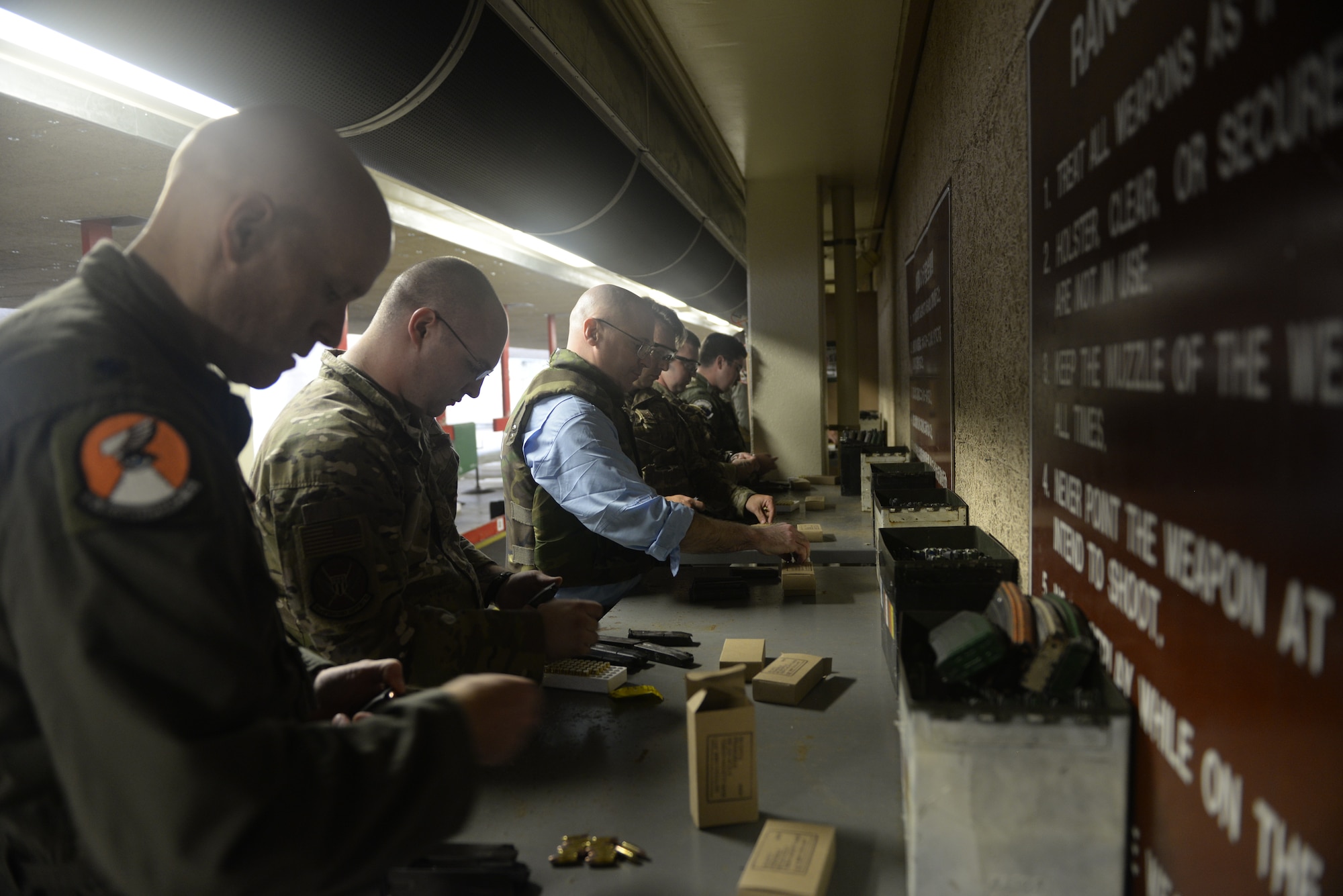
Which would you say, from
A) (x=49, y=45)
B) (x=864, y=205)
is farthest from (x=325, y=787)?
(x=864, y=205)

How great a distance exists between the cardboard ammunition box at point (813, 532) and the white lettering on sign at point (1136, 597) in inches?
65.5

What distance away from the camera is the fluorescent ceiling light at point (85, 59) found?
5.44ft

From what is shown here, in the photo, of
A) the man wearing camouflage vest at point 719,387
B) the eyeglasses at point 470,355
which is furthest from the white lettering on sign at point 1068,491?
the man wearing camouflage vest at point 719,387

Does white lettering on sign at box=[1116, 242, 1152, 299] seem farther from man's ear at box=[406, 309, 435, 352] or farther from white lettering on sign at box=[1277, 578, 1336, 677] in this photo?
man's ear at box=[406, 309, 435, 352]

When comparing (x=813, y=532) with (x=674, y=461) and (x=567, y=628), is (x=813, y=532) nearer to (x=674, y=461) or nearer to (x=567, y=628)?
(x=674, y=461)

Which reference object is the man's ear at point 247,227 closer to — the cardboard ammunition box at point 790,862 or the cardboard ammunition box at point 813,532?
the cardboard ammunition box at point 790,862

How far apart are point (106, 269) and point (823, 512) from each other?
283 centimetres

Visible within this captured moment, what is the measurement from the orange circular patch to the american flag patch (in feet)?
2.25

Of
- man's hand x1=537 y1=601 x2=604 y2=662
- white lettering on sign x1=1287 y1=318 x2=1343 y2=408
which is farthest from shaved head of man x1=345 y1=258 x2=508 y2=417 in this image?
white lettering on sign x1=1287 y1=318 x2=1343 y2=408

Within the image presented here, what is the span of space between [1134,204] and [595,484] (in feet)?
4.74

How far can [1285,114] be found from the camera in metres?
0.48

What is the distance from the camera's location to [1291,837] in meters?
0.49

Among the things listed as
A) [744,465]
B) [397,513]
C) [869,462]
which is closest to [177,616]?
[397,513]

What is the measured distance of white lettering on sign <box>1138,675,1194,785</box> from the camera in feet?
2.11
